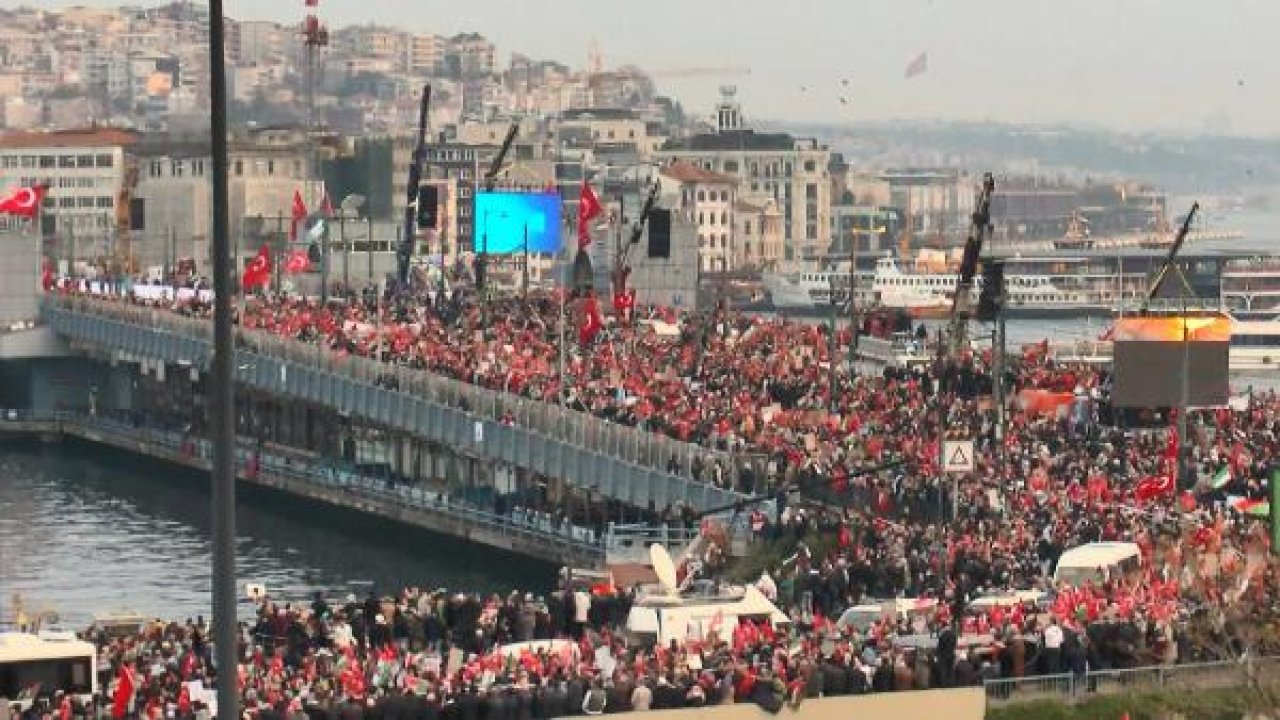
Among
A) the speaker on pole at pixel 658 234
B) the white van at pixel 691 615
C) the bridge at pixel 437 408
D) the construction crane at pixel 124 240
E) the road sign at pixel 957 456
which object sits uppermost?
the road sign at pixel 957 456

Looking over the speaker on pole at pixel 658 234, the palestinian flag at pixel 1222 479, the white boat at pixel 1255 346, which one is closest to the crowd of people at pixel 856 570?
the palestinian flag at pixel 1222 479

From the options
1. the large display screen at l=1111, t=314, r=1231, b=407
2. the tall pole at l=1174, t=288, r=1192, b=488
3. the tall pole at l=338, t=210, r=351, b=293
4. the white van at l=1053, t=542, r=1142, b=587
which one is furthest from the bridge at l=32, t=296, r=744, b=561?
the tall pole at l=338, t=210, r=351, b=293

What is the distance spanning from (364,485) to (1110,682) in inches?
2085

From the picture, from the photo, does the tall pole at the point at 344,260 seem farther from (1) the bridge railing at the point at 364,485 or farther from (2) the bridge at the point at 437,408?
(1) the bridge railing at the point at 364,485

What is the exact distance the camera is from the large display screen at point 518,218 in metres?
114

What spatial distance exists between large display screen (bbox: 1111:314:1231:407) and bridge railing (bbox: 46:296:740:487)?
866 centimetres

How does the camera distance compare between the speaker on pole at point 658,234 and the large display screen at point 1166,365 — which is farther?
the speaker on pole at point 658,234

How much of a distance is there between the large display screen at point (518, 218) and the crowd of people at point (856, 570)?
36131mm

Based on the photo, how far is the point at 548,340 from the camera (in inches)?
3351

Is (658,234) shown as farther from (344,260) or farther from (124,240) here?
(124,240)

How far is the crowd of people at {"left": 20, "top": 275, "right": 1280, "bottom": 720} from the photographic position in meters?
32.4

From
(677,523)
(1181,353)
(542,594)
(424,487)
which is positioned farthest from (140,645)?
(424,487)

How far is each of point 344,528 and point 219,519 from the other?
212 feet

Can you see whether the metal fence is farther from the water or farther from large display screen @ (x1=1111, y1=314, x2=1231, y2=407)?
the water
